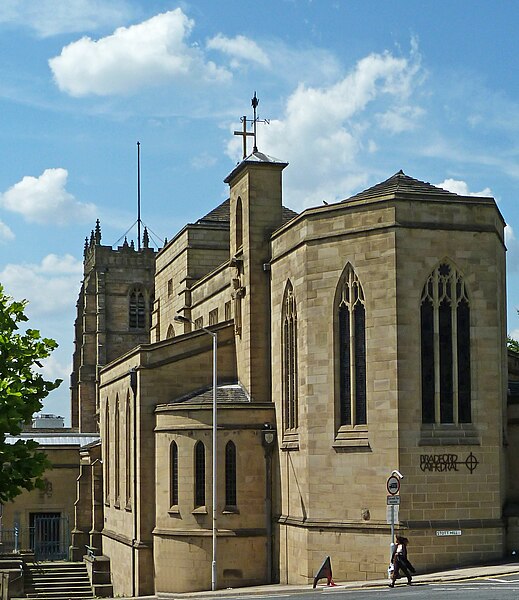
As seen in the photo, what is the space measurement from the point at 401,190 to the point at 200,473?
11.5m

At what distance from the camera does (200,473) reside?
4022cm

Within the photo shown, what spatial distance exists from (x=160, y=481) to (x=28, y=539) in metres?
23.2

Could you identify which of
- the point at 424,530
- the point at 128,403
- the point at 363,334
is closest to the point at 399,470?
the point at 424,530

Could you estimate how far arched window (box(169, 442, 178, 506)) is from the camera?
41125 mm

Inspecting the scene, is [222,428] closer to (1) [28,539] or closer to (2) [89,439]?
(1) [28,539]

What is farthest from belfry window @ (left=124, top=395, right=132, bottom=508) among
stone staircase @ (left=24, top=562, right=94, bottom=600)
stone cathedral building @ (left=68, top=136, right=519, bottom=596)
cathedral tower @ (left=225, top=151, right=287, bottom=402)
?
cathedral tower @ (left=225, top=151, right=287, bottom=402)

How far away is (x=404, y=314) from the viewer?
115 ft

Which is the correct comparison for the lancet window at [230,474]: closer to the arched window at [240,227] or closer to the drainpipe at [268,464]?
the drainpipe at [268,464]

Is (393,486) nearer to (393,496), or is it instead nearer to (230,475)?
(393,496)

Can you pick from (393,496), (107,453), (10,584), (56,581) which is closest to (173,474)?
(10,584)

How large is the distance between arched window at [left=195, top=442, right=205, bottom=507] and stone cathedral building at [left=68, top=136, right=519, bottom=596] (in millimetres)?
47

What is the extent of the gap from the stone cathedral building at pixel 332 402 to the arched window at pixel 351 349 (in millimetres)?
52

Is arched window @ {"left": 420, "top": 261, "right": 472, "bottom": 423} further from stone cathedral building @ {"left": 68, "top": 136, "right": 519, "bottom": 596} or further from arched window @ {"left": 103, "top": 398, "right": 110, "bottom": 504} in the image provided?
arched window @ {"left": 103, "top": 398, "right": 110, "bottom": 504}

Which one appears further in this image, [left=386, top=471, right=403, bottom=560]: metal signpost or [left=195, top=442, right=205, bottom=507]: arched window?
[left=195, top=442, right=205, bottom=507]: arched window
